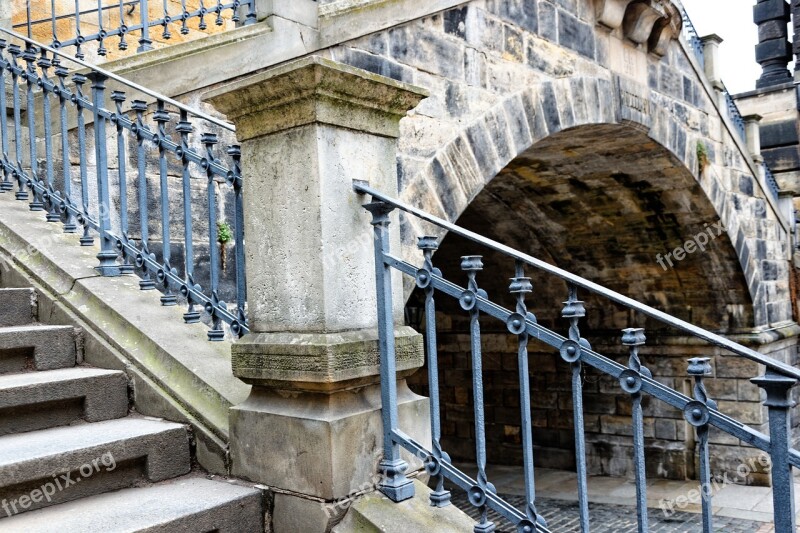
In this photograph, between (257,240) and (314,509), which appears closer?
(314,509)

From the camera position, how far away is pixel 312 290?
258cm

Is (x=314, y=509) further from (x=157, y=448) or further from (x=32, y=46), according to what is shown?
(x=32, y=46)

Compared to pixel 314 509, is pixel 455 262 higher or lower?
higher

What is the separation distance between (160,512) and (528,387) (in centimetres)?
123

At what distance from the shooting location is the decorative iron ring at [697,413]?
6.66 ft

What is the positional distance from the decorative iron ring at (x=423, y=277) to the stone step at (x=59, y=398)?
135 cm

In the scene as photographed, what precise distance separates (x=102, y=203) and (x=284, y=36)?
4.93 feet

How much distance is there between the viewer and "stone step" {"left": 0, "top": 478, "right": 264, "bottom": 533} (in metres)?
2.29

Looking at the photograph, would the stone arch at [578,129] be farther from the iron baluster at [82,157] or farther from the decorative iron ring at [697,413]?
the decorative iron ring at [697,413]

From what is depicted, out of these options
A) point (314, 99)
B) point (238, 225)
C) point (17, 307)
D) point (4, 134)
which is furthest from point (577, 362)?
point (4, 134)

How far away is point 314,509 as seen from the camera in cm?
251

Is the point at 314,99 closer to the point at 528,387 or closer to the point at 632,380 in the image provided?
the point at 528,387

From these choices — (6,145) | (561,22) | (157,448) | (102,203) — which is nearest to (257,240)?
(157,448)

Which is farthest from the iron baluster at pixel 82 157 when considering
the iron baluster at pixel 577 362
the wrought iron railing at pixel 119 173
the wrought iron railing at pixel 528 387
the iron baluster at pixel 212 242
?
the iron baluster at pixel 577 362
